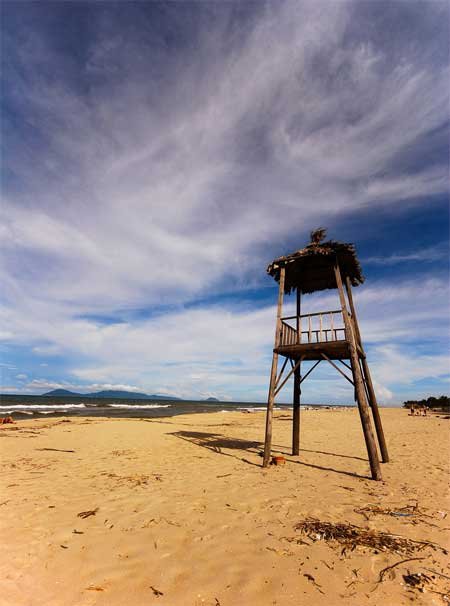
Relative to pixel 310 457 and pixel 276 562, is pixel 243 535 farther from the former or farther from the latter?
pixel 310 457

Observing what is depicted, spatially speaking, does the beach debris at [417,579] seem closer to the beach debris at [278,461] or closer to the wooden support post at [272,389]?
the wooden support post at [272,389]

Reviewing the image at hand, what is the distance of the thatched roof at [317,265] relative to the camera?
10133 mm

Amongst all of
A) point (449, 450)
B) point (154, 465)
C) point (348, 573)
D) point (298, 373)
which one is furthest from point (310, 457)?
point (348, 573)

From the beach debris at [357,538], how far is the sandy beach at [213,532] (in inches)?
3.1

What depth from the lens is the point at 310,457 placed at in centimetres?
1066

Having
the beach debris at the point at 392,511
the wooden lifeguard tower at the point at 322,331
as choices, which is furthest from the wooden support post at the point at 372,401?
the beach debris at the point at 392,511

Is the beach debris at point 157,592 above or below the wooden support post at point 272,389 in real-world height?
below

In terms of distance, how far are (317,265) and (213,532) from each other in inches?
356

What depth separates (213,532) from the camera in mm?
A: 4816

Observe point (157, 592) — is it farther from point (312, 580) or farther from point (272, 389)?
point (272, 389)

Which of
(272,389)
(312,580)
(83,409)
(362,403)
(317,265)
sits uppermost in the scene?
(317,265)

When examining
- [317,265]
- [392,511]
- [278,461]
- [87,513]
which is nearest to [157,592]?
[87,513]

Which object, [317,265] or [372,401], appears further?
[317,265]

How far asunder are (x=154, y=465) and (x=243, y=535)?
18.5 feet
